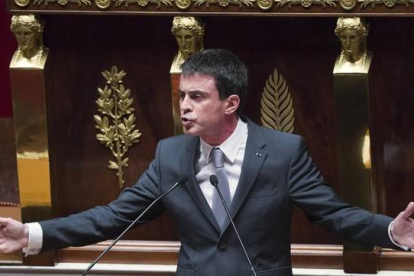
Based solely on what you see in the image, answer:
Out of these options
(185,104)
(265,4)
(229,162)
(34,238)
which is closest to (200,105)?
(185,104)

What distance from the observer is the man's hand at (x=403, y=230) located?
117 inches

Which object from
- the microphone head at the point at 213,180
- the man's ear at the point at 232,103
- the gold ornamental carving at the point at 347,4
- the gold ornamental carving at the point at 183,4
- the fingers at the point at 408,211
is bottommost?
the fingers at the point at 408,211

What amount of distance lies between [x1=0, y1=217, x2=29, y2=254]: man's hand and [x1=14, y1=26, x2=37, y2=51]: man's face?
3.08 ft

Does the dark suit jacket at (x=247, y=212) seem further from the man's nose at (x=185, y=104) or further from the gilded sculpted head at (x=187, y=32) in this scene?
the gilded sculpted head at (x=187, y=32)

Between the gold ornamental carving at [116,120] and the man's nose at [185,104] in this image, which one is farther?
the gold ornamental carving at [116,120]

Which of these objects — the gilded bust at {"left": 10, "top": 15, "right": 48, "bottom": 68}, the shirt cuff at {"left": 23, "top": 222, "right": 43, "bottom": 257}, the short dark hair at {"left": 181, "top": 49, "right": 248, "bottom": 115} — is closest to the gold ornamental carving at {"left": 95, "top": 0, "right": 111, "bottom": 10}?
the gilded bust at {"left": 10, "top": 15, "right": 48, "bottom": 68}

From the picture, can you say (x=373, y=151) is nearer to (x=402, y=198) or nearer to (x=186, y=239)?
(x=402, y=198)

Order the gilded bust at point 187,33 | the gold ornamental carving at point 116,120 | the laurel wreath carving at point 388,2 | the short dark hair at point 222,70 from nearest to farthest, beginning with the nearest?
the short dark hair at point 222,70 → the laurel wreath carving at point 388,2 → the gilded bust at point 187,33 → the gold ornamental carving at point 116,120

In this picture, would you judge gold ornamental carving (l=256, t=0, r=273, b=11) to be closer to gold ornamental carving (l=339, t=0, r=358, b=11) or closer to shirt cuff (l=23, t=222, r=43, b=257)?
gold ornamental carving (l=339, t=0, r=358, b=11)

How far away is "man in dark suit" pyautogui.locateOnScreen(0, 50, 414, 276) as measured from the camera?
10.4 ft

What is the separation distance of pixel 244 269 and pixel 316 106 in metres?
0.92

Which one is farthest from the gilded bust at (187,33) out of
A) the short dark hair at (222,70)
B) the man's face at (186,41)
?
the short dark hair at (222,70)

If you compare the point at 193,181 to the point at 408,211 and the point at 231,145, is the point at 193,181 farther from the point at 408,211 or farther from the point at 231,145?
the point at 408,211

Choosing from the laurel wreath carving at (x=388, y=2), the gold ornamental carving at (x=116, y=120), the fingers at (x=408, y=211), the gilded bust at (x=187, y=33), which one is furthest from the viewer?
the gold ornamental carving at (x=116, y=120)
